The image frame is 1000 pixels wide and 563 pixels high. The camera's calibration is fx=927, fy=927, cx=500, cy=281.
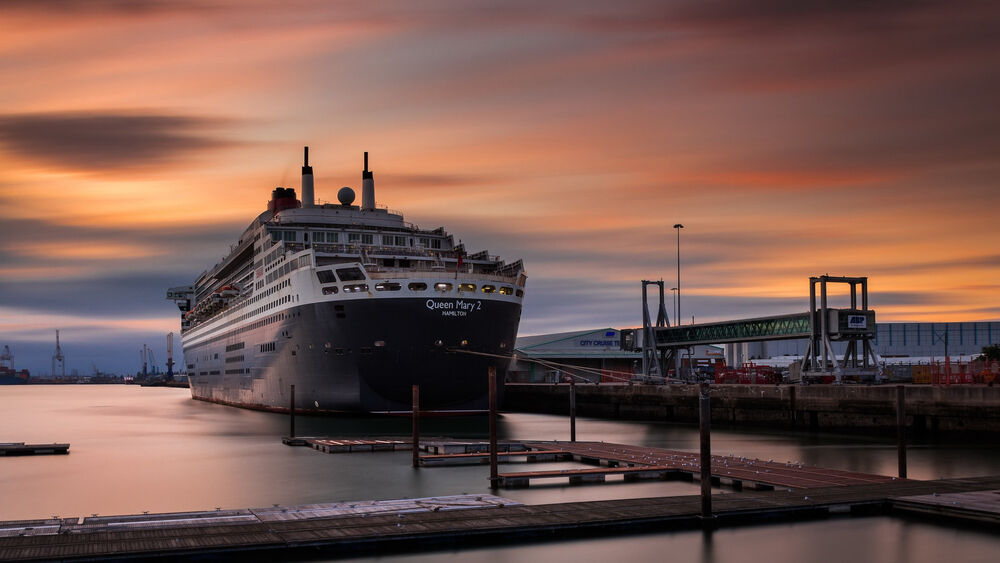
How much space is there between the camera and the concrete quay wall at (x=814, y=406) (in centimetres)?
3669

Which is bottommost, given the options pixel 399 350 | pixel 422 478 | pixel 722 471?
pixel 422 478

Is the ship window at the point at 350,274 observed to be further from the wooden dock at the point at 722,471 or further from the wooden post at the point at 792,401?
the wooden post at the point at 792,401

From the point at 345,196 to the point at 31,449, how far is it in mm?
38111

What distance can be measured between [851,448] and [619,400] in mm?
29235

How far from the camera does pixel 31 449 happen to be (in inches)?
1503

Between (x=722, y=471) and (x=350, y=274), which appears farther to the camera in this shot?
(x=350, y=274)

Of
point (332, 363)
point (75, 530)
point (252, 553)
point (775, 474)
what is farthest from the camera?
point (332, 363)

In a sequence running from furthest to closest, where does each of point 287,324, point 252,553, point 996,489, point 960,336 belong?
point 960,336
point 287,324
point 996,489
point 252,553

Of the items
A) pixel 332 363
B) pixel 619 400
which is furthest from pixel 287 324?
pixel 619 400

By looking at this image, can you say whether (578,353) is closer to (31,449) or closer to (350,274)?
(350,274)

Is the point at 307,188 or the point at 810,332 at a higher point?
the point at 307,188

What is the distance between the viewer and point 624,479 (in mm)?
25828

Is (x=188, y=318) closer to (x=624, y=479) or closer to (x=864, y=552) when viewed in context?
(x=624, y=479)

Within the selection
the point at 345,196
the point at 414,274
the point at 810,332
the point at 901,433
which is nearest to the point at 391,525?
the point at 901,433
